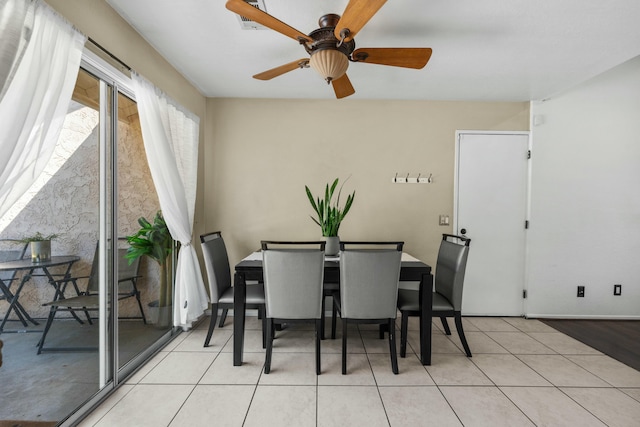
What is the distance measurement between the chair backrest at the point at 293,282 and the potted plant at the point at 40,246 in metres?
1.15

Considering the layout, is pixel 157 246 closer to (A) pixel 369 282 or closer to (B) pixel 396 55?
(A) pixel 369 282

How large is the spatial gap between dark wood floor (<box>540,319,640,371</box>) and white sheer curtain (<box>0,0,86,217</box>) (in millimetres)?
4043

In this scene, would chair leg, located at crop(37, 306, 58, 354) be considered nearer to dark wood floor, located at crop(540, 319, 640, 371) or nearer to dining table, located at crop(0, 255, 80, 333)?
dining table, located at crop(0, 255, 80, 333)

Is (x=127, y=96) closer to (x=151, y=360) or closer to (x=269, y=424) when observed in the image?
(x=151, y=360)

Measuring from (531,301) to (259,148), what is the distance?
11.4ft

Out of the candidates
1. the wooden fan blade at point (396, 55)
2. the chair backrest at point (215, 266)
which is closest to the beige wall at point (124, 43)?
the chair backrest at point (215, 266)

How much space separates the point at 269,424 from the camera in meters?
1.70

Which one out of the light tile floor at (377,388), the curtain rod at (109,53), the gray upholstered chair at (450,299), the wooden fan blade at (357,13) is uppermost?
the curtain rod at (109,53)

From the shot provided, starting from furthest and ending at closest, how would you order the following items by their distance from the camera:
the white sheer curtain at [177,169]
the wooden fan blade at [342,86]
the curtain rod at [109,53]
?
the white sheer curtain at [177,169] → the wooden fan blade at [342,86] → the curtain rod at [109,53]

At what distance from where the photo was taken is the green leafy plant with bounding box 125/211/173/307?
7.84 ft

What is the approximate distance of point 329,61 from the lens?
1705mm

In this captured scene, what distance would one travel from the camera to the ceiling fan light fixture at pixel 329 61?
1689mm

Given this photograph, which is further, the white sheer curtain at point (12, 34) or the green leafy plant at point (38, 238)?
the green leafy plant at point (38, 238)

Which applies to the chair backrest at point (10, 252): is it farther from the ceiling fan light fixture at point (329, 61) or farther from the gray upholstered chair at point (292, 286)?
the ceiling fan light fixture at point (329, 61)
